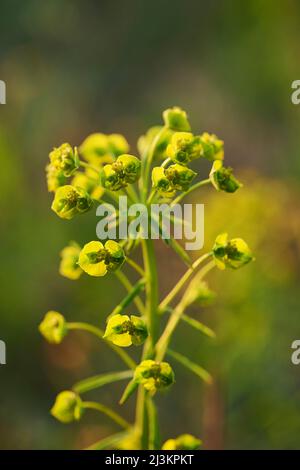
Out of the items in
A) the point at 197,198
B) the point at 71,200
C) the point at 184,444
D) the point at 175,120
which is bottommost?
the point at 184,444

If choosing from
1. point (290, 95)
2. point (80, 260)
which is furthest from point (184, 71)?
point (80, 260)

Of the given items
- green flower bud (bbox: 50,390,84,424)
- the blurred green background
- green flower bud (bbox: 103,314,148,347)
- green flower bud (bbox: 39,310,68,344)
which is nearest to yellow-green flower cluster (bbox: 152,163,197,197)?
green flower bud (bbox: 103,314,148,347)

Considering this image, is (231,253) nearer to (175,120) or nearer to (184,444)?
(175,120)

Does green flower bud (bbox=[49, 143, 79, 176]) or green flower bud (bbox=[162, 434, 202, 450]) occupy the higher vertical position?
green flower bud (bbox=[49, 143, 79, 176])

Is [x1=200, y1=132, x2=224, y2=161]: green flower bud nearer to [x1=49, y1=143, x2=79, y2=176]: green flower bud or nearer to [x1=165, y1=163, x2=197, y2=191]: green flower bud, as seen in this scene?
[x1=165, y1=163, x2=197, y2=191]: green flower bud

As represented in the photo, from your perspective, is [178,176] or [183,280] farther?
[183,280]

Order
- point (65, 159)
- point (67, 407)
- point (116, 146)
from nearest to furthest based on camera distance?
1. point (65, 159)
2. point (67, 407)
3. point (116, 146)

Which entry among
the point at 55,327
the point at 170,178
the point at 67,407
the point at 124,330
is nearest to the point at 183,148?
the point at 170,178
